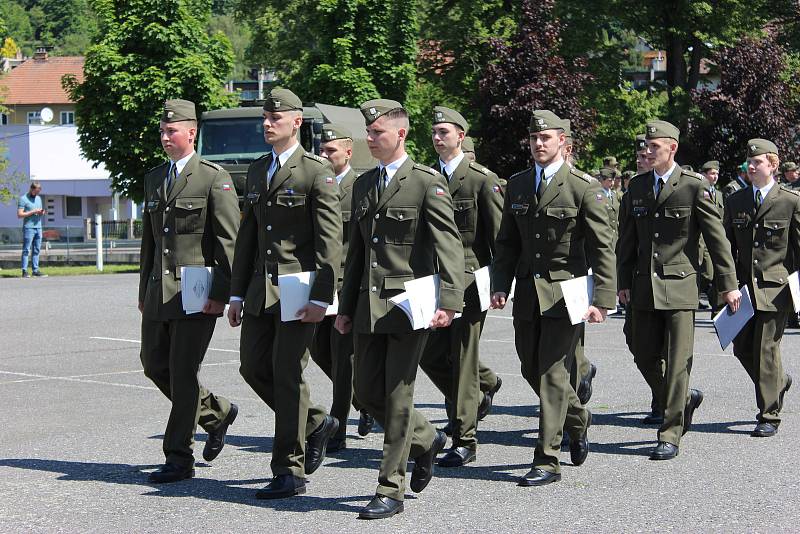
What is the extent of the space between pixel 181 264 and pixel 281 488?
4.84 ft

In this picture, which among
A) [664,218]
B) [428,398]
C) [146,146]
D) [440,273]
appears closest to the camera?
[440,273]

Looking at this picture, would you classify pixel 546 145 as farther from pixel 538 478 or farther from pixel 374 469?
pixel 374 469

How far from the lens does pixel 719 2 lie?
40094mm

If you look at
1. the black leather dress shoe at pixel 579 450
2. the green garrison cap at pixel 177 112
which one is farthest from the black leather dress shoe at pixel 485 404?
the green garrison cap at pixel 177 112

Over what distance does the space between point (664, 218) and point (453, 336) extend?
1.70m

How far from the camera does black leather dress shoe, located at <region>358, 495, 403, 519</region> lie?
6.61 m

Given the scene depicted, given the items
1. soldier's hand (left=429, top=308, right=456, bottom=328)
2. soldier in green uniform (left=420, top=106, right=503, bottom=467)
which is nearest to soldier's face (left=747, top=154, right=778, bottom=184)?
soldier in green uniform (left=420, top=106, right=503, bottom=467)

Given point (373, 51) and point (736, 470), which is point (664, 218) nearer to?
point (736, 470)

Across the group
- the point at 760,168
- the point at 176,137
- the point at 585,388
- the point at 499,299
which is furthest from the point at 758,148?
the point at 176,137

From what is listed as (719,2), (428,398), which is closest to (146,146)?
(719,2)

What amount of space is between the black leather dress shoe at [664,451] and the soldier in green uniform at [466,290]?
1195mm

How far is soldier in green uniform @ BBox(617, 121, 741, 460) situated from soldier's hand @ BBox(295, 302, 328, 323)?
279 centimetres

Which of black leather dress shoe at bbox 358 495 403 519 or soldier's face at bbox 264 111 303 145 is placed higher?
soldier's face at bbox 264 111 303 145

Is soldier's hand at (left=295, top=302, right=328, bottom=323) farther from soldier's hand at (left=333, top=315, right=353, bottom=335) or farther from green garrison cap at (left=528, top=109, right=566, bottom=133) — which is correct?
green garrison cap at (left=528, top=109, right=566, bottom=133)
